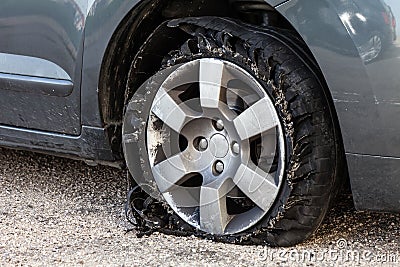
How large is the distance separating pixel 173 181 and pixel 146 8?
714mm

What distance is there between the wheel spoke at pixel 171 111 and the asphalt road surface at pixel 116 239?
1.52 feet

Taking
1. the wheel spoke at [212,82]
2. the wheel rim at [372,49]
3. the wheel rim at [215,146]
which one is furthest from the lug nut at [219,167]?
the wheel rim at [372,49]

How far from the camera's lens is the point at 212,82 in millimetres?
3309

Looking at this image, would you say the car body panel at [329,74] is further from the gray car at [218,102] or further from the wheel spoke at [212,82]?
the wheel spoke at [212,82]

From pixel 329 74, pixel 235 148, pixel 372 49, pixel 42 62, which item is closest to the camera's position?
pixel 372 49

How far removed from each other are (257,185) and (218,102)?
1.17 ft

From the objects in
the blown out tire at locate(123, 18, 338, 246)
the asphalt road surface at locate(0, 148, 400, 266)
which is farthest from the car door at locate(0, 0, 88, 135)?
the asphalt road surface at locate(0, 148, 400, 266)

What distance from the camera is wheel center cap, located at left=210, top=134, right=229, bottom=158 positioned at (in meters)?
3.34

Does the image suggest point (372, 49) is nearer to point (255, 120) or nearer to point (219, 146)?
point (255, 120)

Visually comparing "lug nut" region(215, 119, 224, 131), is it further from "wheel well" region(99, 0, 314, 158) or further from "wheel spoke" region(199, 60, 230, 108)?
"wheel well" region(99, 0, 314, 158)

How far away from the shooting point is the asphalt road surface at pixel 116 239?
3.20 metres

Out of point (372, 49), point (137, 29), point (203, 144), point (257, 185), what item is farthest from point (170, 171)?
point (372, 49)

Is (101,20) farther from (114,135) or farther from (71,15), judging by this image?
(114,135)

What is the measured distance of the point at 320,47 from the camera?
116 inches
